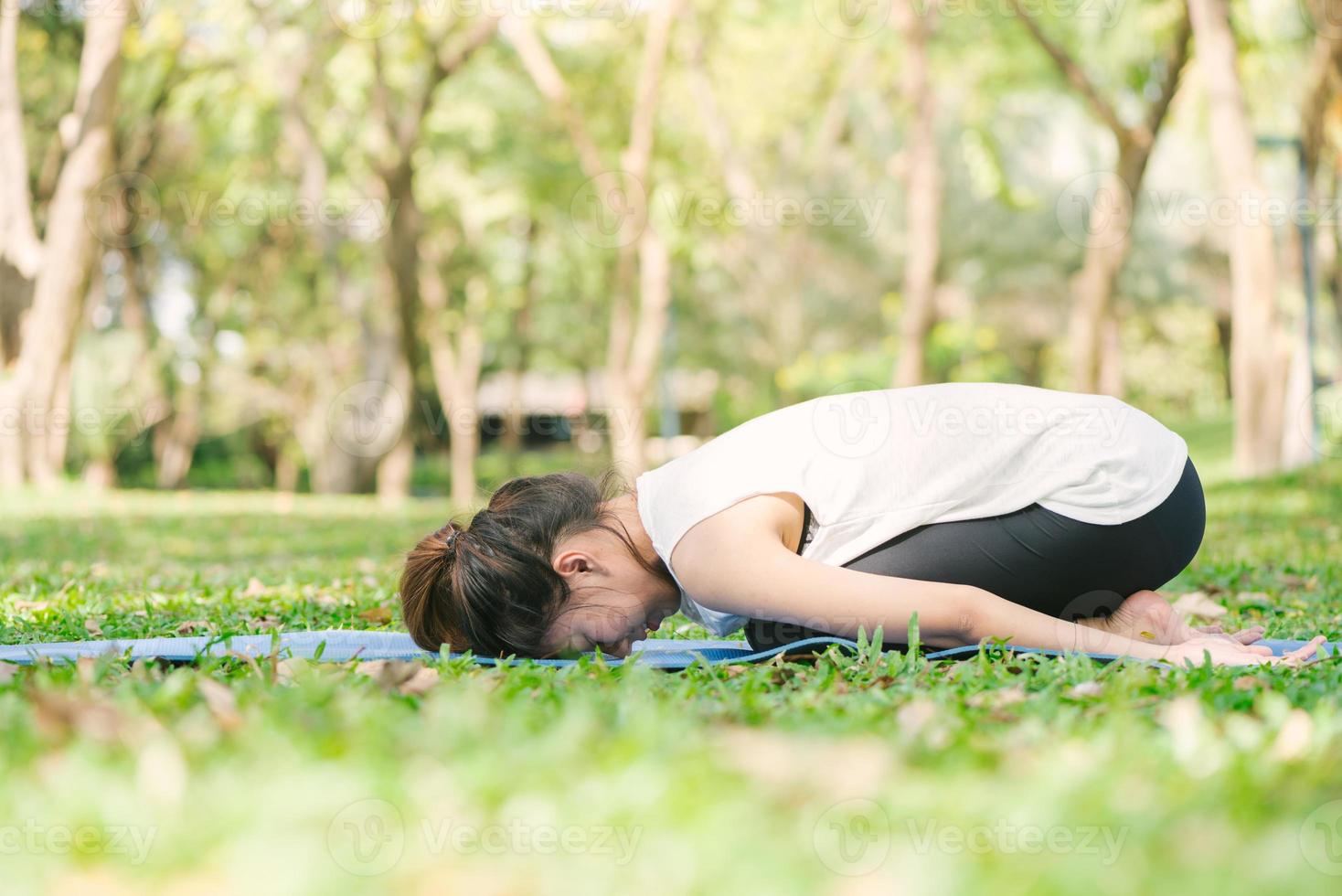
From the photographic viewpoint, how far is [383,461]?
54.7ft

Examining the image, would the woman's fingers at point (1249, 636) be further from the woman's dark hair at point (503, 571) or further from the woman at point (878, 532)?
the woman's dark hair at point (503, 571)

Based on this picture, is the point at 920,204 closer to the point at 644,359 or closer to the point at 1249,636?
the point at 644,359

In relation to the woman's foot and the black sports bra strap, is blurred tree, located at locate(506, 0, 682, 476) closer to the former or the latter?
the woman's foot

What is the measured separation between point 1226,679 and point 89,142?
13.0 m

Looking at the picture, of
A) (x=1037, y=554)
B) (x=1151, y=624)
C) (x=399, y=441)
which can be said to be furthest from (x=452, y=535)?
(x=399, y=441)

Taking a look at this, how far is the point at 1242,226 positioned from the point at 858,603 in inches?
380

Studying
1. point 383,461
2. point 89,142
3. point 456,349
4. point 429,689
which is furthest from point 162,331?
point 429,689

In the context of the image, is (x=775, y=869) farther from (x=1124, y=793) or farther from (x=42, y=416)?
(x=42, y=416)

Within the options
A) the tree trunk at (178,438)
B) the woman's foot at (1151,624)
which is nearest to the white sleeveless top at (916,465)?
the woman's foot at (1151,624)

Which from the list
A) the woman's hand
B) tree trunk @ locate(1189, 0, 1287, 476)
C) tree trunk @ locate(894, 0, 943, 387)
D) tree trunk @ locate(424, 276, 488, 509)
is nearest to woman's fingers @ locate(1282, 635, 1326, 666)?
the woman's hand

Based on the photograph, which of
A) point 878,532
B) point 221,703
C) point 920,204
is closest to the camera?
point 221,703

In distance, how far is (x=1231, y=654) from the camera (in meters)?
3.27

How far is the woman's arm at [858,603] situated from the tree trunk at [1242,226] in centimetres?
906

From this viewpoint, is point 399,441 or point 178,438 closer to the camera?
point 399,441
